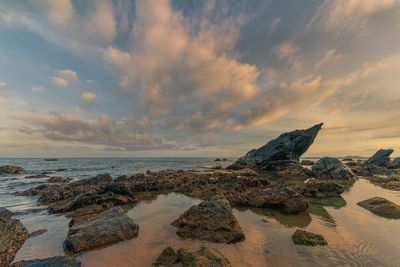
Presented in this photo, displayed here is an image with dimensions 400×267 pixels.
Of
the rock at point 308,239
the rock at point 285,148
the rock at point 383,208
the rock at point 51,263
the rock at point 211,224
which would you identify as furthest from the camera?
the rock at point 285,148

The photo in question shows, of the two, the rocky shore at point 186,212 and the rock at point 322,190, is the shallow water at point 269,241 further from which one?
the rock at point 322,190

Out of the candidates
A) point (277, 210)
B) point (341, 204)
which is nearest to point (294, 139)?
point (341, 204)

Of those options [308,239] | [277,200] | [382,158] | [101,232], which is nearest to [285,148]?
[382,158]

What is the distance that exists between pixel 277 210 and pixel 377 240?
536cm

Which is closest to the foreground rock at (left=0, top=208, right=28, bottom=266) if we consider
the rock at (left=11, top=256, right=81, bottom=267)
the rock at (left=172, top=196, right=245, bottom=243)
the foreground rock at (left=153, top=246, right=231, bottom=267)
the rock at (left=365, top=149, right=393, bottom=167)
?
the rock at (left=11, top=256, right=81, bottom=267)

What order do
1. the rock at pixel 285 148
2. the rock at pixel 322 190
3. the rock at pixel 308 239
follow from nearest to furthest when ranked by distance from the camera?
the rock at pixel 308 239 < the rock at pixel 322 190 < the rock at pixel 285 148

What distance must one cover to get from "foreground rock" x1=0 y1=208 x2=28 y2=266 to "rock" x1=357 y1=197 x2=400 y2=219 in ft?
55.9

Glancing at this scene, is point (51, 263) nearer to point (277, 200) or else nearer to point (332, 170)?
point (277, 200)

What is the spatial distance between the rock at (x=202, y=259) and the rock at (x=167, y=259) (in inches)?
9.9

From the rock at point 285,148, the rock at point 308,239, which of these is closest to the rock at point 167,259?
the rock at point 308,239

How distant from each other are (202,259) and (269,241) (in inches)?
146

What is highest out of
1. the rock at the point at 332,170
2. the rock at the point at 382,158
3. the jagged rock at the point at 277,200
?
the rock at the point at 382,158

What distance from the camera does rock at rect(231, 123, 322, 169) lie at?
169 feet

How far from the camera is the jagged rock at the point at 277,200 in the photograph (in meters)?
13.5
